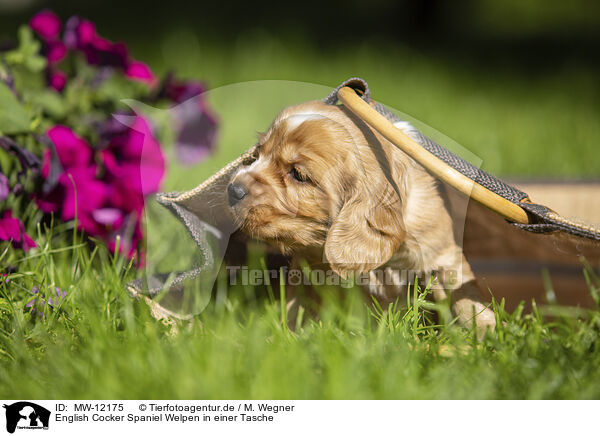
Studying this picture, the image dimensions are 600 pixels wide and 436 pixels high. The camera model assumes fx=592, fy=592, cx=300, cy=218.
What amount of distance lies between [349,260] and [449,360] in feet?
1.24

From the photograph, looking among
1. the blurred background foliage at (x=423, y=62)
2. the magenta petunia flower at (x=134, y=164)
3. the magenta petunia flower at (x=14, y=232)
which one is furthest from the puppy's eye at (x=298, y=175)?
the magenta petunia flower at (x=14, y=232)

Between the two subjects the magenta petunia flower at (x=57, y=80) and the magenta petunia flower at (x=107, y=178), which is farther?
the magenta petunia flower at (x=57, y=80)

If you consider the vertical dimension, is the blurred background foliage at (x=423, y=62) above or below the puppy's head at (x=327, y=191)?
above

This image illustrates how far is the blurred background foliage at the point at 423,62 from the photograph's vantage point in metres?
3.20

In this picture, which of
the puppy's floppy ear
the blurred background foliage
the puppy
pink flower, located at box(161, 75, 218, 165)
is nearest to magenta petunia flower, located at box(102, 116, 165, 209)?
pink flower, located at box(161, 75, 218, 165)

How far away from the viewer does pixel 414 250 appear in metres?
1.79

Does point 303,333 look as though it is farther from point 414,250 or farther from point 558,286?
point 558,286

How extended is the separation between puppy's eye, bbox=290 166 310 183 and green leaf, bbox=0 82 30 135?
1.09 m

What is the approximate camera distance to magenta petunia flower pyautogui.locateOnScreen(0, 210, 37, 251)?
2.03 m

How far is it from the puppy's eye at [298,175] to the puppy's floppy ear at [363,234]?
138 mm

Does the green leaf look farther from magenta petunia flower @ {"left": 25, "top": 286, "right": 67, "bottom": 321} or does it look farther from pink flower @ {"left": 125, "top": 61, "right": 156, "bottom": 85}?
magenta petunia flower @ {"left": 25, "top": 286, "right": 67, "bottom": 321}

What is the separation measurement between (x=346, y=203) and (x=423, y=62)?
2784mm
